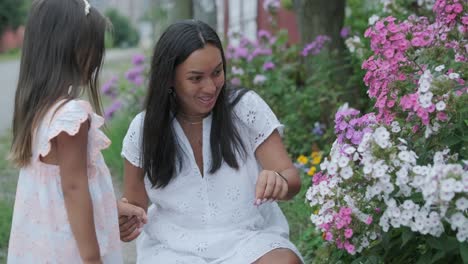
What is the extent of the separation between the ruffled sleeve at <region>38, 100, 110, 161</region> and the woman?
1.51 ft

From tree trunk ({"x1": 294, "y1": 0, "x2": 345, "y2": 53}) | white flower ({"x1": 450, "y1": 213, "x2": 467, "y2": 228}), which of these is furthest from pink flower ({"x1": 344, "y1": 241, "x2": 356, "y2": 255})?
tree trunk ({"x1": 294, "y1": 0, "x2": 345, "y2": 53})

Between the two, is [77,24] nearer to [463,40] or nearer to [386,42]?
[386,42]

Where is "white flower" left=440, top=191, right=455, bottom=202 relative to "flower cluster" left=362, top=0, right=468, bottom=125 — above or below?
below

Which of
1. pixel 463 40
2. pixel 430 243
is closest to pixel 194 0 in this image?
pixel 463 40

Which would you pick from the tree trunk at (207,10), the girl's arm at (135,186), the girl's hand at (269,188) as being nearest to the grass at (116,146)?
the tree trunk at (207,10)

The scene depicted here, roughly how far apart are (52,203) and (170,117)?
0.66 m

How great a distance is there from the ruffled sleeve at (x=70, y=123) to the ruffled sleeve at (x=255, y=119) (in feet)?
2.25

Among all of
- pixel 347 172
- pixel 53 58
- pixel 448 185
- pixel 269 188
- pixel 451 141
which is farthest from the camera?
pixel 269 188

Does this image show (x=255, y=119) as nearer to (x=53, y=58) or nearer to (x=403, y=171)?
(x=53, y=58)

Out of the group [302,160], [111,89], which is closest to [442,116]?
[302,160]

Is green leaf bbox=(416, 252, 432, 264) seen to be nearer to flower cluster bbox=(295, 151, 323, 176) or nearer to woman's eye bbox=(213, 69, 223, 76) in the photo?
woman's eye bbox=(213, 69, 223, 76)

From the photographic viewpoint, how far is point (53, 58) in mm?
2602

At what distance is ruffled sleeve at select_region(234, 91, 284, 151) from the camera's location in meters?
3.10

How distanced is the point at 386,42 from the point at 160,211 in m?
1.06
